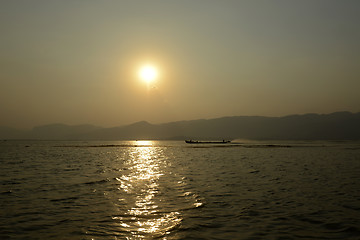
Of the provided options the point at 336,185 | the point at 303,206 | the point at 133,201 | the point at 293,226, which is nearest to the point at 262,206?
the point at 303,206

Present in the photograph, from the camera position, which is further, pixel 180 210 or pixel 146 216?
pixel 180 210

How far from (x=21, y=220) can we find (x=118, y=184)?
13.9m

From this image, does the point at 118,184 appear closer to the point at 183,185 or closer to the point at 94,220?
the point at 183,185

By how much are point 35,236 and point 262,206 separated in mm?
13854

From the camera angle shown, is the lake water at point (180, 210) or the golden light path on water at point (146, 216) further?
the golden light path on water at point (146, 216)

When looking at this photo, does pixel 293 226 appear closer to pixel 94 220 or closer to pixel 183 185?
pixel 94 220

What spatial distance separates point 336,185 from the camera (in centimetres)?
2791

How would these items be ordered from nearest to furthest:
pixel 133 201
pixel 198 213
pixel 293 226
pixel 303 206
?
pixel 293 226, pixel 198 213, pixel 303 206, pixel 133 201

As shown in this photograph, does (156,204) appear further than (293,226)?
Yes

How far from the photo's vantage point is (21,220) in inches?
616

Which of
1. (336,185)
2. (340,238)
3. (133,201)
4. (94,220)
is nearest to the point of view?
(340,238)

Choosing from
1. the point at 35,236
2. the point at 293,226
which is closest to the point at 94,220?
the point at 35,236

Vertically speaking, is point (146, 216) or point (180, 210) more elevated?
point (146, 216)

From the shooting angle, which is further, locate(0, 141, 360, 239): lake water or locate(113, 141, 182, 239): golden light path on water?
locate(113, 141, 182, 239): golden light path on water
